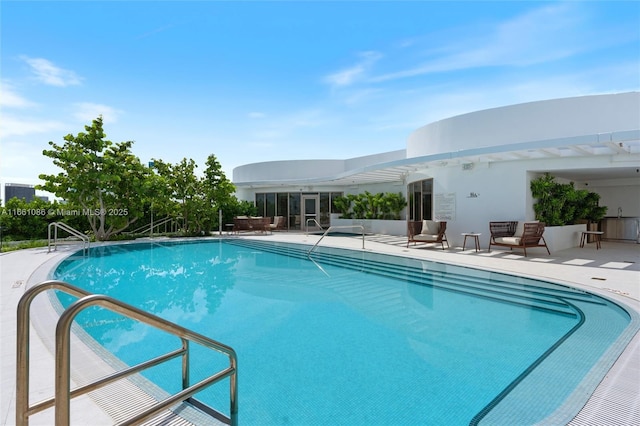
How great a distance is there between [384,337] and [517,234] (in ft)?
29.0

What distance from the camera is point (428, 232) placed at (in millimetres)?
13625

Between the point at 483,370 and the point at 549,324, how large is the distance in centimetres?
226

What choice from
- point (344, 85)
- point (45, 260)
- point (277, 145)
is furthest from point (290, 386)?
point (277, 145)

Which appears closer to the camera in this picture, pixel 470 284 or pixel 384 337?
pixel 384 337

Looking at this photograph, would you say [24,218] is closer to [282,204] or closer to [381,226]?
[282,204]

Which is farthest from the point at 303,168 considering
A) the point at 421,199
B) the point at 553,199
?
the point at 553,199

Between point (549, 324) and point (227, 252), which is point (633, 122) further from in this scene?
point (227, 252)

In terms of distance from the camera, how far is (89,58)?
10188 mm

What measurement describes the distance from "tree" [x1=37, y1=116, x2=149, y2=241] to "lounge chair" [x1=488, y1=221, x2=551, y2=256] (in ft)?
48.2

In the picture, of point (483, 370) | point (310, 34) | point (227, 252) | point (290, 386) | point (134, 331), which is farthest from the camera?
point (227, 252)

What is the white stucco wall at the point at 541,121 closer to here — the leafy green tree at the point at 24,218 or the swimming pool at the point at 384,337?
the swimming pool at the point at 384,337

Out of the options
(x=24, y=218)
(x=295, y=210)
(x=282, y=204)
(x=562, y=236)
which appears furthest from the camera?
(x=282, y=204)

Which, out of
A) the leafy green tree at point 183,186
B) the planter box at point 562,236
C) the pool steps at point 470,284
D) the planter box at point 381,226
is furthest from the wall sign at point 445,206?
the leafy green tree at point 183,186

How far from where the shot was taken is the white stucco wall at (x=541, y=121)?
466 inches
